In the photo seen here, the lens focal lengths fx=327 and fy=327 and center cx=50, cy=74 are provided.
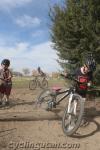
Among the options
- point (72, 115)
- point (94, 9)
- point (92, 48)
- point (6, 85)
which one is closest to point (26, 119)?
point (72, 115)

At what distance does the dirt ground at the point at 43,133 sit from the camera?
7.57 metres

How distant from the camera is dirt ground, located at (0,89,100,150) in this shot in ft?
24.8

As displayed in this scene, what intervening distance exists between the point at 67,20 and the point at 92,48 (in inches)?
64.2

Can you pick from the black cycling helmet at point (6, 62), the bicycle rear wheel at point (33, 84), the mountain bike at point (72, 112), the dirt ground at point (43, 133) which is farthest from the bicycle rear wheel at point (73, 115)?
the bicycle rear wheel at point (33, 84)

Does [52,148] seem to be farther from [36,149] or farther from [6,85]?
[6,85]

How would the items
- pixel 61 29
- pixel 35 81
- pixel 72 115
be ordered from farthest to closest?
pixel 35 81, pixel 61 29, pixel 72 115

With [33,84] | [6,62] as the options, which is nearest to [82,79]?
[6,62]

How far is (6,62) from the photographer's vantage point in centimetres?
1126

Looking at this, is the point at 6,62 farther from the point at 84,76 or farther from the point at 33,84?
the point at 33,84

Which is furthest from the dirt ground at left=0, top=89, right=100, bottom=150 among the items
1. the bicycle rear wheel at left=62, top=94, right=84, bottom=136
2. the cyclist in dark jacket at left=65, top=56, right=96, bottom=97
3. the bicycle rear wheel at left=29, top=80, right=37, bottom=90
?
the bicycle rear wheel at left=29, top=80, right=37, bottom=90

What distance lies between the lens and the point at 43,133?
831cm

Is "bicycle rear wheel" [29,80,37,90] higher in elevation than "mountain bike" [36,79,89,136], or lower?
higher

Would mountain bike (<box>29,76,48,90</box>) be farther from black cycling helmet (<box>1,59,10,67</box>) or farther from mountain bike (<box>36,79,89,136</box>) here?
mountain bike (<box>36,79,89,136</box>)

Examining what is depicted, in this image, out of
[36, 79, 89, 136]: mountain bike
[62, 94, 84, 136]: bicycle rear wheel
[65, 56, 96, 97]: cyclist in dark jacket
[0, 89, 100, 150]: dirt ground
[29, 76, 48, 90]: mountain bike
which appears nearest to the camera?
[0, 89, 100, 150]: dirt ground
